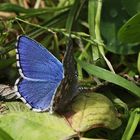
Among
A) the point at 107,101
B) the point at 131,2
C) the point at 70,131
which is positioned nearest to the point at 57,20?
the point at 131,2

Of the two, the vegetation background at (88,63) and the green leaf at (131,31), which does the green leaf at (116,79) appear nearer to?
the vegetation background at (88,63)

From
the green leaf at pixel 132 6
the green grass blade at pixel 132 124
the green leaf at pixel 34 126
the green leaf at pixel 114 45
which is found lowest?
the green grass blade at pixel 132 124

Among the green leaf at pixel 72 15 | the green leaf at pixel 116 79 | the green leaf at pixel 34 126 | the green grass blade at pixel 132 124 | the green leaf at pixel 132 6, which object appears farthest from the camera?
the green leaf at pixel 72 15

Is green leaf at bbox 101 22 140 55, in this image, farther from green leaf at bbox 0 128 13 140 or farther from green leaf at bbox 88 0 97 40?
green leaf at bbox 0 128 13 140

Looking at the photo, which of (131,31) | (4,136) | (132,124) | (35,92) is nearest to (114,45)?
(131,31)

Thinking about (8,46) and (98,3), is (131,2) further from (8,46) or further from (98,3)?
(8,46)

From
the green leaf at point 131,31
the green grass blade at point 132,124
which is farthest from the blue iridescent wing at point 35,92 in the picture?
the green leaf at point 131,31

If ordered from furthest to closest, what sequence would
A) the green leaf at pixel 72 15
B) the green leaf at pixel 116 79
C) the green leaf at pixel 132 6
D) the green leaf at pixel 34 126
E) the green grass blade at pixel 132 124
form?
the green leaf at pixel 72 15 < the green leaf at pixel 132 6 < the green leaf at pixel 116 79 < the green grass blade at pixel 132 124 < the green leaf at pixel 34 126
